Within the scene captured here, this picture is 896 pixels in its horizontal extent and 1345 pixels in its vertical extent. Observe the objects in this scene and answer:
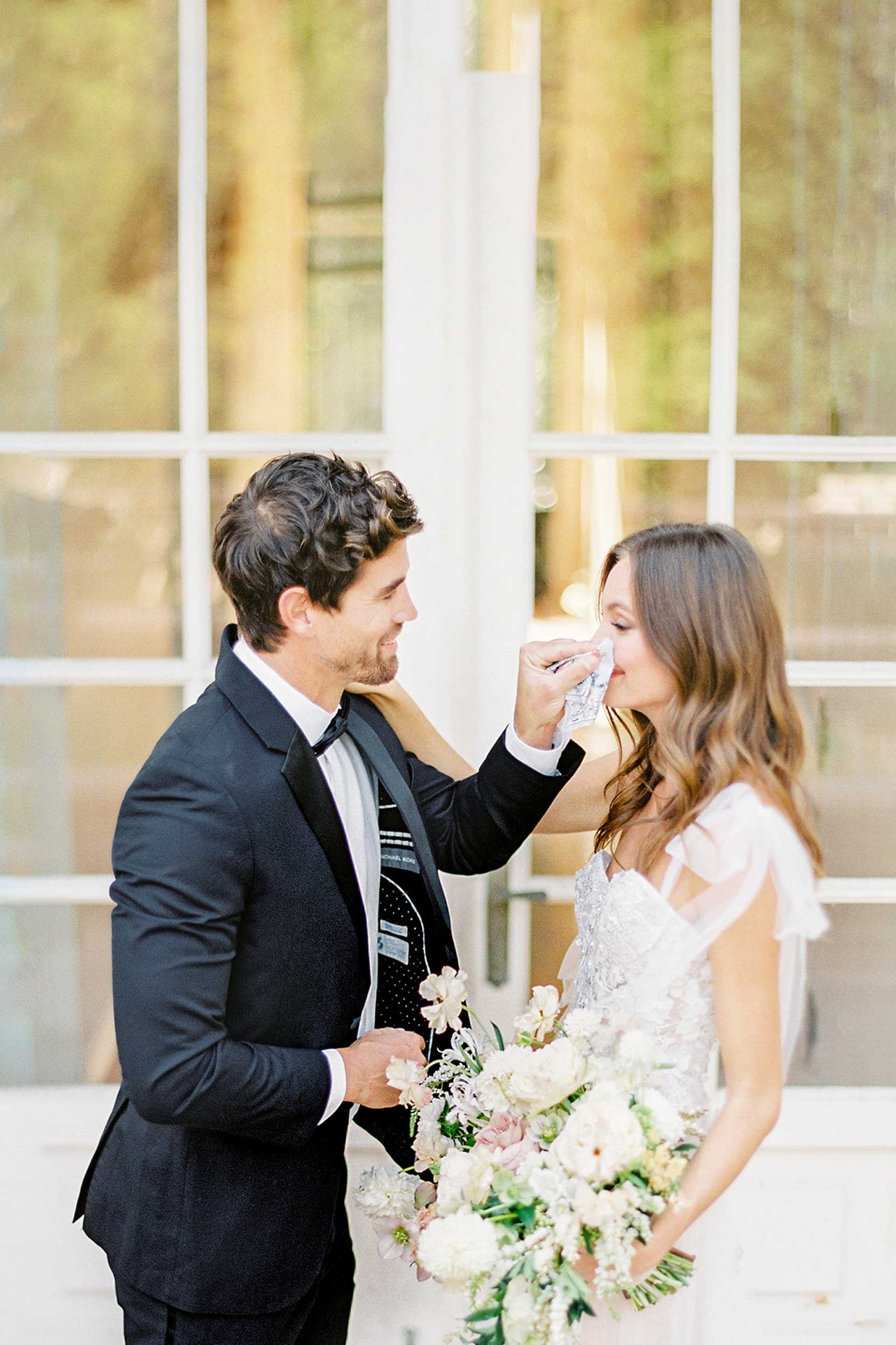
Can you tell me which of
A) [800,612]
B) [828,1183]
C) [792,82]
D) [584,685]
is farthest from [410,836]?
[792,82]

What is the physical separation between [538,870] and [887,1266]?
1.12 metres

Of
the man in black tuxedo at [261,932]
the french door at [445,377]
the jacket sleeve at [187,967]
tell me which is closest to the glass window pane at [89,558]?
the french door at [445,377]

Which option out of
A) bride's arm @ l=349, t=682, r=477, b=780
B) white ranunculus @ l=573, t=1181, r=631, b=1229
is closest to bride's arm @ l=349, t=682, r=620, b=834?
bride's arm @ l=349, t=682, r=477, b=780

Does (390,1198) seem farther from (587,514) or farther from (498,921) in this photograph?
(587,514)

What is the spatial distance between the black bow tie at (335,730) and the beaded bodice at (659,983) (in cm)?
48

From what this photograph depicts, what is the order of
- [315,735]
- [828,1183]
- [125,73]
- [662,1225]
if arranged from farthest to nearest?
[828,1183], [125,73], [315,735], [662,1225]

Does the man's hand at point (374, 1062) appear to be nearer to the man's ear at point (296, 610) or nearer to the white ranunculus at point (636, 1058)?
the white ranunculus at point (636, 1058)

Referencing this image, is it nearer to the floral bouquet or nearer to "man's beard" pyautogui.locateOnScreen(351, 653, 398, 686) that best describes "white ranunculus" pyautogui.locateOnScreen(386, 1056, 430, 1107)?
the floral bouquet

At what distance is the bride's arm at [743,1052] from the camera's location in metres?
1.30

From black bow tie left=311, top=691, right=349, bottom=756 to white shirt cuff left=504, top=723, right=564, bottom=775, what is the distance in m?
0.27

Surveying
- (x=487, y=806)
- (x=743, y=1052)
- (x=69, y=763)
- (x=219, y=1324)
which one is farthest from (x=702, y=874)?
(x=69, y=763)

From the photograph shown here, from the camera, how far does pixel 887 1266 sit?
2219 millimetres

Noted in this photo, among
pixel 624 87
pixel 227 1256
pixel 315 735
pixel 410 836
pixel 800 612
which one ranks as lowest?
pixel 227 1256

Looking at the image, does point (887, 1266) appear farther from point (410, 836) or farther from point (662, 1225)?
point (410, 836)
